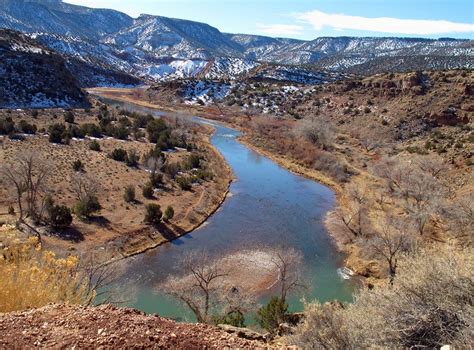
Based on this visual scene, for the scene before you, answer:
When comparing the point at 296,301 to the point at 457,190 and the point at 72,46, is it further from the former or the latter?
the point at 72,46

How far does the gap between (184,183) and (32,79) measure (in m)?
46.9

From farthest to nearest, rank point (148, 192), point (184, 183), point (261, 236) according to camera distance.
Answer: point (184, 183) < point (148, 192) < point (261, 236)

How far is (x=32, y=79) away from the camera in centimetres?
7438

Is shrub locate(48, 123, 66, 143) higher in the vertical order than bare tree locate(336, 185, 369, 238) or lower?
higher

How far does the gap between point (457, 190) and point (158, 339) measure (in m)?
38.5

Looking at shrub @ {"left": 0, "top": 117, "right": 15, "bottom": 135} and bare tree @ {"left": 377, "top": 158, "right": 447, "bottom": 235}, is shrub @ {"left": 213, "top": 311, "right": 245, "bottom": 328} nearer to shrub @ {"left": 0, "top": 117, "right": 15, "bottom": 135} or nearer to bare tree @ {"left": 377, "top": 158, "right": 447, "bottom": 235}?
bare tree @ {"left": 377, "top": 158, "right": 447, "bottom": 235}

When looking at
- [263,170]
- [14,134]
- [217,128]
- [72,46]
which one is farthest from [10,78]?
[72,46]

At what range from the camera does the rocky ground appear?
24.1 ft

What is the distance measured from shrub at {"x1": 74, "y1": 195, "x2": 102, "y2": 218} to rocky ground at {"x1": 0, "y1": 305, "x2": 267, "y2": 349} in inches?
988

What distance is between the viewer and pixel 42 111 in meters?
66.1

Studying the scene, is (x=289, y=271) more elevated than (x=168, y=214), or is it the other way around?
(x=168, y=214)

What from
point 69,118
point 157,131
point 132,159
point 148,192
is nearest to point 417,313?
point 148,192

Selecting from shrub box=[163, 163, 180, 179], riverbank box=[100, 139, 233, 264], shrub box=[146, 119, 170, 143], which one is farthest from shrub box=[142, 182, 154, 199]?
shrub box=[146, 119, 170, 143]

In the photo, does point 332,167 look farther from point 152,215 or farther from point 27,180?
point 27,180
